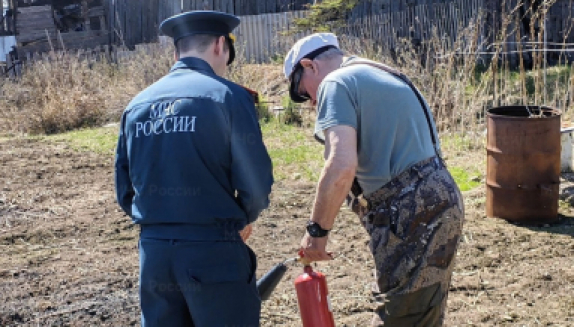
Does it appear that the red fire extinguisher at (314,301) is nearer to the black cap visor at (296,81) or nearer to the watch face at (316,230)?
the watch face at (316,230)

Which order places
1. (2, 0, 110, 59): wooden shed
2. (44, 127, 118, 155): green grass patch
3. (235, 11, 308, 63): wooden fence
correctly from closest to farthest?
(44, 127, 118, 155): green grass patch, (235, 11, 308, 63): wooden fence, (2, 0, 110, 59): wooden shed

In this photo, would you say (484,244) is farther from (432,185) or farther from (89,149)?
(89,149)

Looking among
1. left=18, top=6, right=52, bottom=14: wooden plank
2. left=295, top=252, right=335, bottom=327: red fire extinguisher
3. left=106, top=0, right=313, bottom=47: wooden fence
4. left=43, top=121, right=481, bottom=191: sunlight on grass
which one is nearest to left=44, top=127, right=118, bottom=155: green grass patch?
left=43, top=121, right=481, bottom=191: sunlight on grass

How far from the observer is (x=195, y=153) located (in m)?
2.63

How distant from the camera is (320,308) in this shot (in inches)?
119

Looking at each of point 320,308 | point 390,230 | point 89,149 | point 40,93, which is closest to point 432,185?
point 390,230

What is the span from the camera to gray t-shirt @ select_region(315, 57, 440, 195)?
290cm

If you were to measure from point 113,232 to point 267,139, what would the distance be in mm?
4519

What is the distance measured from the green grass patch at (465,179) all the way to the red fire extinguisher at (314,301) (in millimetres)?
4717

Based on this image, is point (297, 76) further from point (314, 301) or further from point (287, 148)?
point (287, 148)

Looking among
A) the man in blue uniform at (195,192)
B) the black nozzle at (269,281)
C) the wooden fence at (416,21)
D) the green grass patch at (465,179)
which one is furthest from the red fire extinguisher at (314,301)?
the wooden fence at (416,21)

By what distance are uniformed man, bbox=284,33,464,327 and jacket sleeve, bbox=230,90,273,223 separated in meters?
0.30

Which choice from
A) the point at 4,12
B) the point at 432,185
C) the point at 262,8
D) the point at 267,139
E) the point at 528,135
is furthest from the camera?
the point at 4,12

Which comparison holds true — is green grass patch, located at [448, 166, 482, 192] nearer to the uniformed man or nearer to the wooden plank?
the uniformed man
